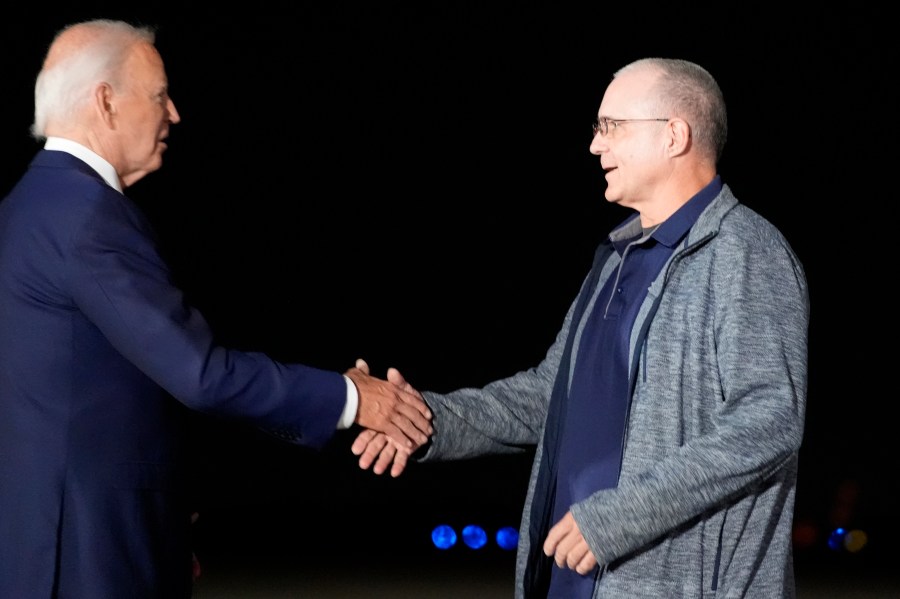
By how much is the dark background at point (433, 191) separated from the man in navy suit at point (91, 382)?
210cm

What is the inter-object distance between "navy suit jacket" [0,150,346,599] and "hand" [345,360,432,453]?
0.35 metres

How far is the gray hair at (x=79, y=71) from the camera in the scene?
2061mm

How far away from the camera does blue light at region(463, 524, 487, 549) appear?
4.23m

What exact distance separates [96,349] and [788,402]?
41.3 inches

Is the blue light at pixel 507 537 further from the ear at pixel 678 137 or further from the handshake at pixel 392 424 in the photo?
the ear at pixel 678 137

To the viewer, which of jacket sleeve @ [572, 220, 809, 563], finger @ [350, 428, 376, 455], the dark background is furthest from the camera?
the dark background

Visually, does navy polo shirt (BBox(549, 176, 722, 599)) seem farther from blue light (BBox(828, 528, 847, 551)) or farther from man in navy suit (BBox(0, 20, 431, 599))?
blue light (BBox(828, 528, 847, 551))

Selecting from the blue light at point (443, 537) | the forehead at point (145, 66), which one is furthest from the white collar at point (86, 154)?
the blue light at point (443, 537)

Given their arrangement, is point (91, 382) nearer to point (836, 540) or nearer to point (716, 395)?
point (716, 395)

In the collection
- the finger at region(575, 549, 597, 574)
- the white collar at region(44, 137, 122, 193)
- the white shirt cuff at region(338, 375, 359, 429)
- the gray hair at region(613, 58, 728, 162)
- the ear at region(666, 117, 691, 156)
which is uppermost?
the gray hair at region(613, 58, 728, 162)

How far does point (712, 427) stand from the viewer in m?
1.87

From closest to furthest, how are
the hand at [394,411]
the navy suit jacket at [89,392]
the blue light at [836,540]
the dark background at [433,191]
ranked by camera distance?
the navy suit jacket at [89,392], the hand at [394,411], the dark background at [433,191], the blue light at [836,540]

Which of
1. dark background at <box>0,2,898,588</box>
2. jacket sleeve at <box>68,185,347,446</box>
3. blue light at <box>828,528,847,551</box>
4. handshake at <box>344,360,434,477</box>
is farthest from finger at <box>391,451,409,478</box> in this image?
blue light at <box>828,528,847,551</box>

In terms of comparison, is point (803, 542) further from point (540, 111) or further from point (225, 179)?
point (225, 179)
